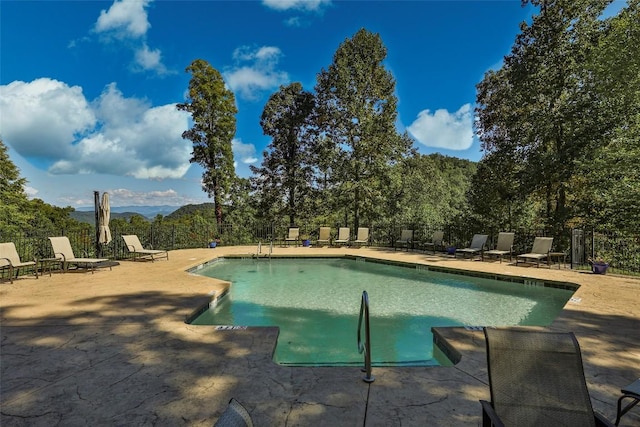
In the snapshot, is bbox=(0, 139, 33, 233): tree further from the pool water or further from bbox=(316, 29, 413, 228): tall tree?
bbox=(316, 29, 413, 228): tall tree

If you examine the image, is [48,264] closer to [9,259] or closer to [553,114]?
[9,259]

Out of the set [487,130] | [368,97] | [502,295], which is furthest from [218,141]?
[502,295]

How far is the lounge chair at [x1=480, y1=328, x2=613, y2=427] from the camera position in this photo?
1867mm

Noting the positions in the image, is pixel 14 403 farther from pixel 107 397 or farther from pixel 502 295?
pixel 502 295

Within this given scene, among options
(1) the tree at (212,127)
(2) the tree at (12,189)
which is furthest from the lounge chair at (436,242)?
(2) the tree at (12,189)

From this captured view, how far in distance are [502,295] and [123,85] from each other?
2781cm

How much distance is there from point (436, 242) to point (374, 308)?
7494 mm

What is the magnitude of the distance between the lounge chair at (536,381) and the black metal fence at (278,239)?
379 inches

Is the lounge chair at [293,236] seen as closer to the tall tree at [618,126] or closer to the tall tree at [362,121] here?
the tall tree at [362,121]

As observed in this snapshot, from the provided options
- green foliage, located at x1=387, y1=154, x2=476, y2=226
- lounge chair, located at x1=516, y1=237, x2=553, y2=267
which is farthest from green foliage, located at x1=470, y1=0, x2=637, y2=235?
lounge chair, located at x1=516, y1=237, x2=553, y2=267

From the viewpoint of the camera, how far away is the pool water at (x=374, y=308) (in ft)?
15.4

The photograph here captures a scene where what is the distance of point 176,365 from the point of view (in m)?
3.31

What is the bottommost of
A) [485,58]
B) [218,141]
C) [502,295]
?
[502,295]

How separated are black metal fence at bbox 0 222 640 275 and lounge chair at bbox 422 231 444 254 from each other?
1.37 feet
